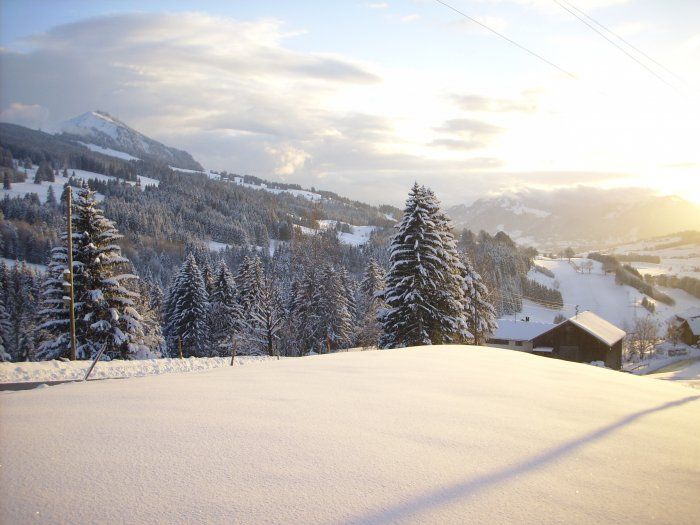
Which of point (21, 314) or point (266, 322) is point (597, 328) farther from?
point (21, 314)

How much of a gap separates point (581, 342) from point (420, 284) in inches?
1189

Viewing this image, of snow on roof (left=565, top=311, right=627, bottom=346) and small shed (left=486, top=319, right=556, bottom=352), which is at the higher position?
snow on roof (left=565, top=311, right=627, bottom=346)

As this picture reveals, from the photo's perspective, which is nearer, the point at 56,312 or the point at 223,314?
the point at 56,312

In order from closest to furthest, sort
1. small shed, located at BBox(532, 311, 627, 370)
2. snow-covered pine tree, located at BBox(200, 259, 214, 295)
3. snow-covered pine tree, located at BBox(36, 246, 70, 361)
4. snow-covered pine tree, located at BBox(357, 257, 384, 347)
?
snow-covered pine tree, located at BBox(36, 246, 70, 361) → small shed, located at BBox(532, 311, 627, 370) → snow-covered pine tree, located at BBox(357, 257, 384, 347) → snow-covered pine tree, located at BBox(200, 259, 214, 295)

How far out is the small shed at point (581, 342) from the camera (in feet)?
150

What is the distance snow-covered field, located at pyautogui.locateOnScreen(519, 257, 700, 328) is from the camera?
393ft

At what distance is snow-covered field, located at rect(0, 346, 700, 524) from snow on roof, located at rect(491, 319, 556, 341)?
52.5 m

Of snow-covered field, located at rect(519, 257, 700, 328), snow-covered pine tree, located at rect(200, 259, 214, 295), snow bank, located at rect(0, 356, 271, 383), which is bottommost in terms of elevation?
snow-covered field, located at rect(519, 257, 700, 328)

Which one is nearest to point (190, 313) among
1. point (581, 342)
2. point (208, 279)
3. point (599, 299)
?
point (208, 279)

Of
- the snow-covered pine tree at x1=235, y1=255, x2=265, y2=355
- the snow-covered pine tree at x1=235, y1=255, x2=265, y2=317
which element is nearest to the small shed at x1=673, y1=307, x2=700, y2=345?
the snow-covered pine tree at x1=235, y1=255, x2=265, y2=355

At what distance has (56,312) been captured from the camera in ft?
76.0

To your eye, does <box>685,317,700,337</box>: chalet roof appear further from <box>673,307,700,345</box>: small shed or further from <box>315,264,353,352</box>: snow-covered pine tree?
<box>315,264,353,352</box>: snow-covered pine tree

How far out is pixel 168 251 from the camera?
5659 inches

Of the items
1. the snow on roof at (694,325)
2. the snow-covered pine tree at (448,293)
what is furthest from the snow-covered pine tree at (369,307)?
the snow on roof at (694,325)
